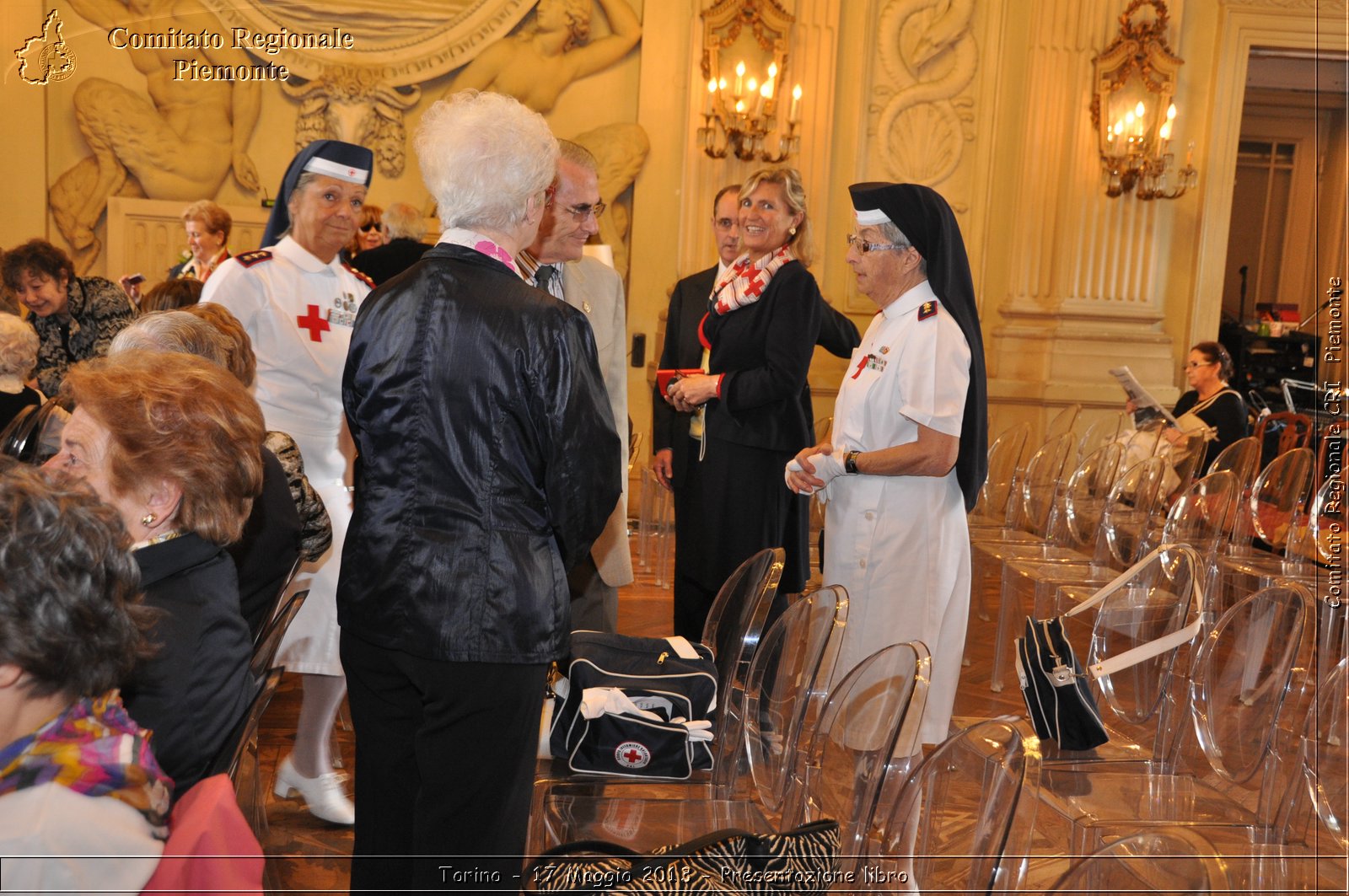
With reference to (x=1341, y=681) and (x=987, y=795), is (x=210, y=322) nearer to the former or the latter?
(x=987, y=795)

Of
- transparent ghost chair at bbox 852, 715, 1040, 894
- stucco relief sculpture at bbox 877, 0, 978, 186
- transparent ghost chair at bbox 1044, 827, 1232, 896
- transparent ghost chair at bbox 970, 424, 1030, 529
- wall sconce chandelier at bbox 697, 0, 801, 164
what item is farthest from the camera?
stucco relief sculpture at bbox 877, 0, 978, 186

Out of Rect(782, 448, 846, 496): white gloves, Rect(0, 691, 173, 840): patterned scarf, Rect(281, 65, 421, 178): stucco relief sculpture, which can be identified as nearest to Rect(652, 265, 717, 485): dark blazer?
Rect(782, 448, 846, 496): white gloves

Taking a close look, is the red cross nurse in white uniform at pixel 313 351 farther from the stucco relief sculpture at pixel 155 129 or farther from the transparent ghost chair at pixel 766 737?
the stucco relief sculpture at pixel 155 129

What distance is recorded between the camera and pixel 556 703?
2.36 m

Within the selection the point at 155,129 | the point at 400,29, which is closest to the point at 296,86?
the point at 400,29

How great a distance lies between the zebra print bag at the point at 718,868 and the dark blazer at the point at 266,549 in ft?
3.16

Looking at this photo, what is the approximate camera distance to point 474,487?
1843 millimetres

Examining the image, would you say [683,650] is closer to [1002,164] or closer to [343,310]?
[343,310]

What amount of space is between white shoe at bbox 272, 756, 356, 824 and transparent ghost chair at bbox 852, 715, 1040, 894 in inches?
63.1

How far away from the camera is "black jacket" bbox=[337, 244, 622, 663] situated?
72.1 inches

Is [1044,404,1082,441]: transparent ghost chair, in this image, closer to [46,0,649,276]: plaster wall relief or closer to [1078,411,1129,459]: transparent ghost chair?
[1078,411,1129,459]: transparent ghost chair

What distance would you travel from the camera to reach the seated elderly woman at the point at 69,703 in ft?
3.77

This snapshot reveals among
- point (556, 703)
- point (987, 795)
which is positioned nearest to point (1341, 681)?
point (987, 795)

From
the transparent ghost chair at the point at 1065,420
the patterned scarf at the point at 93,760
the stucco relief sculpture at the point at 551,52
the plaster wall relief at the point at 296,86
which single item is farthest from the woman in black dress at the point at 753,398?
the stucco relief sculpture at the point at 551,52
